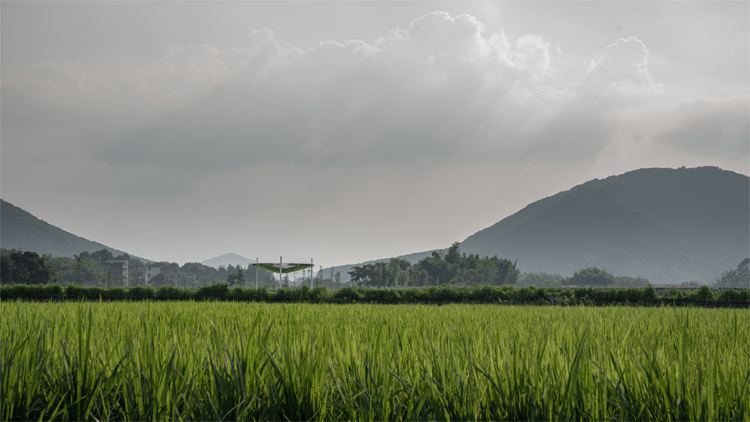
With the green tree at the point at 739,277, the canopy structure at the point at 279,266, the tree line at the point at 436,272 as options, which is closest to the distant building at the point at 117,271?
the tree line at the point at 436,272

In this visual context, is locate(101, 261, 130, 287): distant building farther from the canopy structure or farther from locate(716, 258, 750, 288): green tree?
locate(716, 258, 750, 288): green tree

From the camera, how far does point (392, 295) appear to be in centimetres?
2214

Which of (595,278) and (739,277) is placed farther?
(739,277)

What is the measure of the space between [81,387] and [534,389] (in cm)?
261

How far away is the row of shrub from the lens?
19656mm

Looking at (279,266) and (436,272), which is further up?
(279,266)

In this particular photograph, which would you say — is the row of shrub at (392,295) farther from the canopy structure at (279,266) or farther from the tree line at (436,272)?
the tree line at (436,272)

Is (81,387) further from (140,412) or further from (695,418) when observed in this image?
(695,418)

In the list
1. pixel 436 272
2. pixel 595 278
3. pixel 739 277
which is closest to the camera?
pixel 436 272

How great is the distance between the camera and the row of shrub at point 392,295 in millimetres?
19656

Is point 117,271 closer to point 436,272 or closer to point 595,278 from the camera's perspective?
point 436,272

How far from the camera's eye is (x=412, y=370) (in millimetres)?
2553

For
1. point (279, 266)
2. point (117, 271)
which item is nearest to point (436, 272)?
point (279, 266)

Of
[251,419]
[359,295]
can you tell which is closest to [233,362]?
[251,419]
